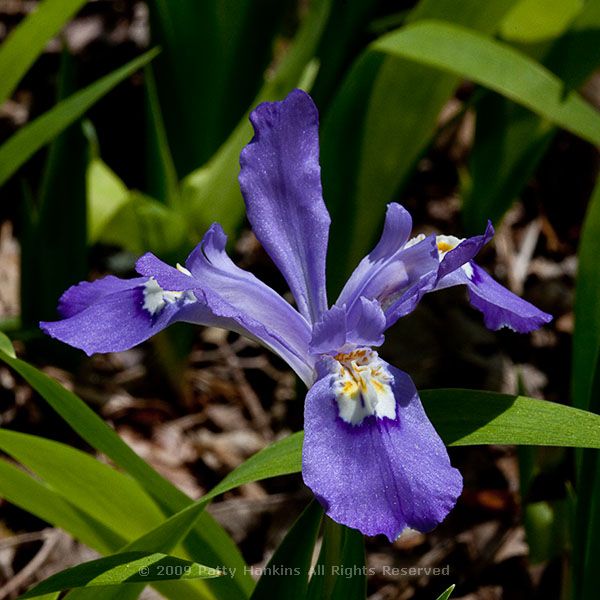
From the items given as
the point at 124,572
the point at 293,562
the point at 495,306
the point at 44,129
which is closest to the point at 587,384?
the point at 495,306

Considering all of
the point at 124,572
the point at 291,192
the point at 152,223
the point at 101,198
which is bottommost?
the point at 101,198

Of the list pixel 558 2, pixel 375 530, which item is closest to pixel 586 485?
pixel 375 530

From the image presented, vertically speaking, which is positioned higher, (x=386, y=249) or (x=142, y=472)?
(x=386, y=249)

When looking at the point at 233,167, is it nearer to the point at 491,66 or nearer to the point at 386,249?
the point at 491,66

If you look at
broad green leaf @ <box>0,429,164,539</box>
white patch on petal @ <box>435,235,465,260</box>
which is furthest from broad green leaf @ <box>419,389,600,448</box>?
broad green leaf @ <box>0,429,164,539</box>

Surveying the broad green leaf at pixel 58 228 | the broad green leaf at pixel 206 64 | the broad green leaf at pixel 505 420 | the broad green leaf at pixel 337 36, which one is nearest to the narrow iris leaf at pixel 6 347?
the broad green leaf at pixel 505 420

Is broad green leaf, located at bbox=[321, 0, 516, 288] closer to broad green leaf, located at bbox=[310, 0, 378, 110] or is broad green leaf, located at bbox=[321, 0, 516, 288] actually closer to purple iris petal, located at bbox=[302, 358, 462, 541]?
broad green leaf, located at bbox=[310, 0, 378, 110]

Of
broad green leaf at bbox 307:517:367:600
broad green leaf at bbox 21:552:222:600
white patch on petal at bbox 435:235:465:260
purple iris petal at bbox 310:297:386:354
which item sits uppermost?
purple iris petal at bbox 310:297:386:354
